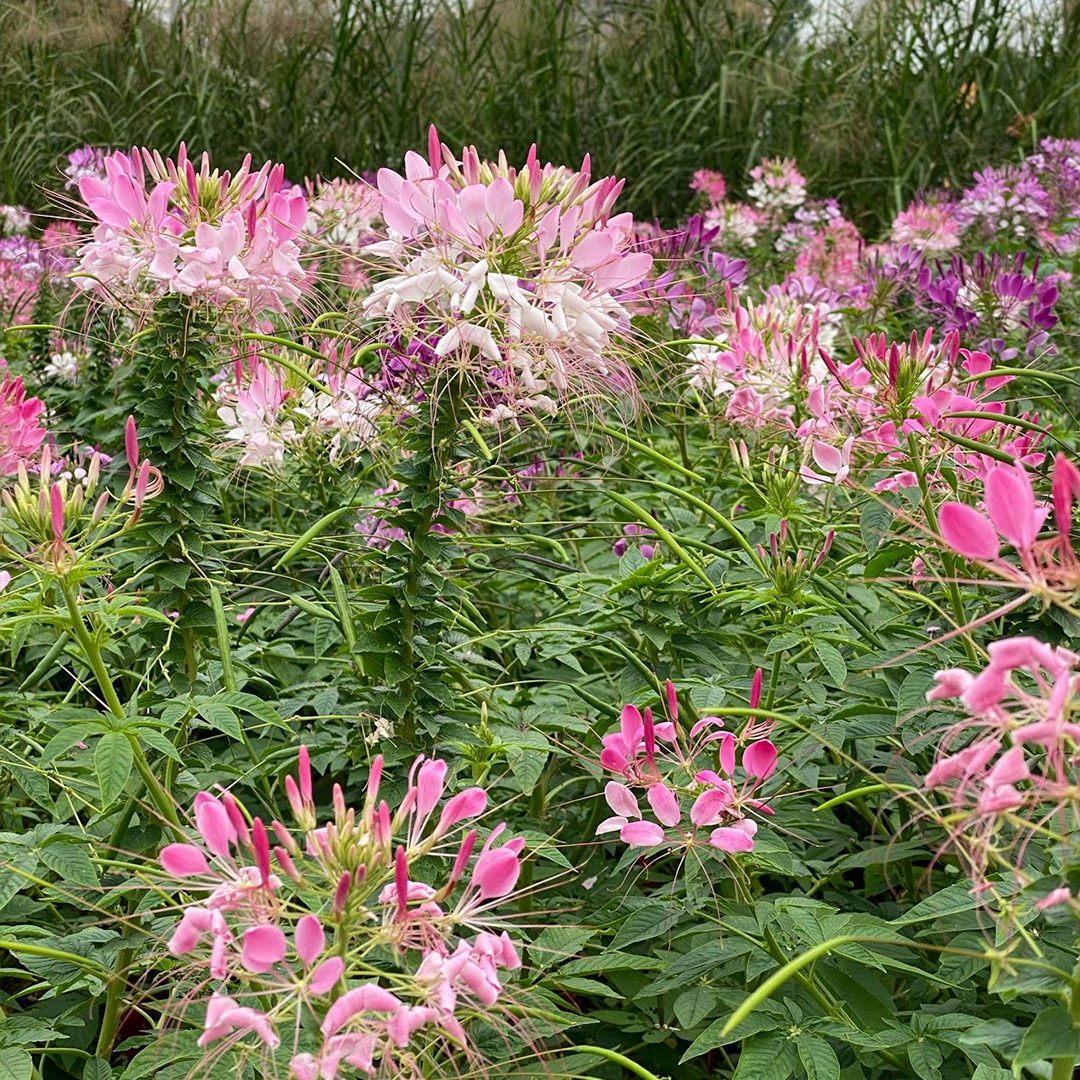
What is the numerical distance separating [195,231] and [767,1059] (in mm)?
1096

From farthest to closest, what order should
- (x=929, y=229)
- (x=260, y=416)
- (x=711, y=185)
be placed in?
(x=711, y=185) → (x=929, y=229) → (x=260, y=416)

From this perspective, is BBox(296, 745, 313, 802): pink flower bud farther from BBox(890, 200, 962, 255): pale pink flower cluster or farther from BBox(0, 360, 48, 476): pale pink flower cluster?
BBox(890, 200, 962, 255): pale pink flower cluster

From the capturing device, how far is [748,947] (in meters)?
1.23

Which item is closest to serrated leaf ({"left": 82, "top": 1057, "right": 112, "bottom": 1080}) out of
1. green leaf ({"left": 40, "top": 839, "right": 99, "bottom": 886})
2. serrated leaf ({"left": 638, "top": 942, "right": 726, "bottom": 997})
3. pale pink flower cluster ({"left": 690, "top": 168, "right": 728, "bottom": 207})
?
green leaf ({"left": 40, "top": 839, "right": 99, "bottom": 886})

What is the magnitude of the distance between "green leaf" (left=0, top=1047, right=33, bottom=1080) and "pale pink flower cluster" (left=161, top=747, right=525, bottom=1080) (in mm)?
297

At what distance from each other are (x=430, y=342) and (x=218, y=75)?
20.3 ft

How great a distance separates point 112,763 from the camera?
3.71 feet

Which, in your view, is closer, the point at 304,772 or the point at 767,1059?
the point at 304,772

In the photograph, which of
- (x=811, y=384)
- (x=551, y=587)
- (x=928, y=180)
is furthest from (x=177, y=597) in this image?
(x=928, y=180)

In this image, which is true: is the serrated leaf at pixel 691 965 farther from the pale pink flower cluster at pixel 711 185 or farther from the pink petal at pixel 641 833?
the pale pink flower cluster at pixel 711 185

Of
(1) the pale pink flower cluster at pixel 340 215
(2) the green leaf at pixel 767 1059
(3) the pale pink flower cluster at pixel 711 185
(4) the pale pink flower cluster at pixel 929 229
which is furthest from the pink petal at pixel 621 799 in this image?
(3) the pale pink flower cluster at pixel 711 185

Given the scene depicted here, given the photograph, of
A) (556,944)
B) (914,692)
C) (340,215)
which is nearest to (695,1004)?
(556,944)

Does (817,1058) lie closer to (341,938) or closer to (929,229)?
(341,938)

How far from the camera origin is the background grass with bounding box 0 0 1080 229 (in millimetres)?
6367
